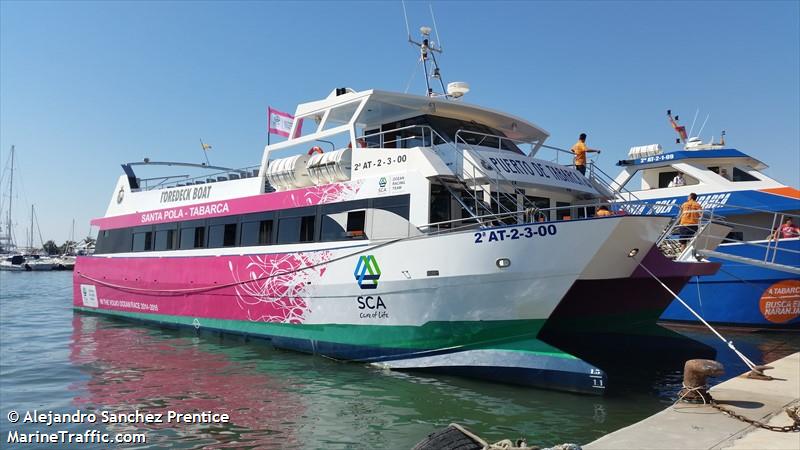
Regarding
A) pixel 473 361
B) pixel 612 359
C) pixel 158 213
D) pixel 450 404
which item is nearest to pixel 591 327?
pixel 612 359

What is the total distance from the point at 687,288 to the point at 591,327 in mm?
5816

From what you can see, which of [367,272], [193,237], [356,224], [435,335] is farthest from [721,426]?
[193,237]

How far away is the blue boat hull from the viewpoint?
13.7 meters

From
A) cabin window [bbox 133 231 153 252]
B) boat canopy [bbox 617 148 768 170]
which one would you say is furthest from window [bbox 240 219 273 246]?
boat canopy [bbox 617 148 768 170]

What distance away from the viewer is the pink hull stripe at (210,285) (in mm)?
10391

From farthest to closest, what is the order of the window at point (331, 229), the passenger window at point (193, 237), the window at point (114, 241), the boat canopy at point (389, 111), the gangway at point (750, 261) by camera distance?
the window at point (114, 241) → the passenger window at point (193, 237) → the boat canopy at point (389, 111) → the window at point (331, 229) → the gangway at point (750, 261)

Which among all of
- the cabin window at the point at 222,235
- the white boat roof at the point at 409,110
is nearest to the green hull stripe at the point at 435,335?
the cabin window at the point at 222,235

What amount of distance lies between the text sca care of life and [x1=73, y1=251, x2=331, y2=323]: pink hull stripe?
3.38 metres

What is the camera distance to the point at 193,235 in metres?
13.6

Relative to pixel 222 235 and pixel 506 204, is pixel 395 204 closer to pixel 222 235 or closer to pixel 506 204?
pixel 506 204

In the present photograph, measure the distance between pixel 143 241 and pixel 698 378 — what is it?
538 inches

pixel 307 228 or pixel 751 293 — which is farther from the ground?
pixel 307 228

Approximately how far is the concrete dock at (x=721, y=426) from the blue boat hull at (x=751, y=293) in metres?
7.66

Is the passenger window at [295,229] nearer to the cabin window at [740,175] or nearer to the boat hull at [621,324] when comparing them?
the boat hull at [621,324]
